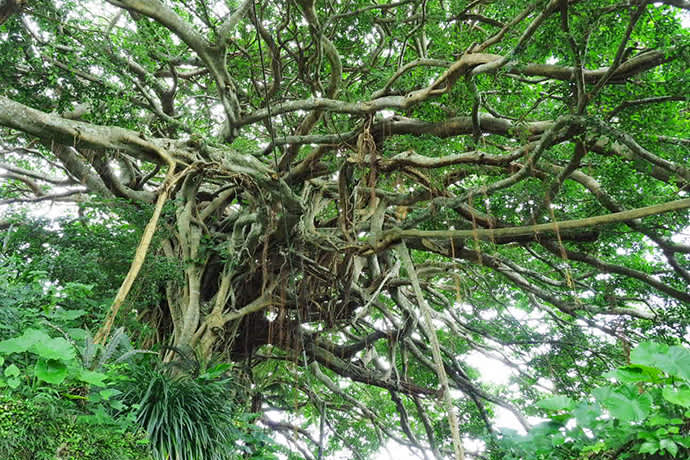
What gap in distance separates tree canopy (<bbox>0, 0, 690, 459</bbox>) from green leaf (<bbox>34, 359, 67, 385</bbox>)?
0.50 metres

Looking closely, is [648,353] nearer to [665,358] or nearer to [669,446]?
[665,358]

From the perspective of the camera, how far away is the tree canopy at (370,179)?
116 inches

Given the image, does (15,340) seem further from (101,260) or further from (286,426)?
(286,426)

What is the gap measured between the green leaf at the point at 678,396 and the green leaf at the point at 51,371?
2.06 metres

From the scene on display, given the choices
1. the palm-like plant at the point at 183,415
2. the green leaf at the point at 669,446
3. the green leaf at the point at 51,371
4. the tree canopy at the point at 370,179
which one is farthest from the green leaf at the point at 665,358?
the palm-like plant at the point at 183,415

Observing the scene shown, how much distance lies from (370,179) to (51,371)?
2.35m

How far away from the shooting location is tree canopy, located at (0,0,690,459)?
2.95 meters

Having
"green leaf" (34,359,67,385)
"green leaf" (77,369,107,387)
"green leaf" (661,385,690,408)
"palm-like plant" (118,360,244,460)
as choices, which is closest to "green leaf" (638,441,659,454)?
"green leaf" (661,385,690,408)

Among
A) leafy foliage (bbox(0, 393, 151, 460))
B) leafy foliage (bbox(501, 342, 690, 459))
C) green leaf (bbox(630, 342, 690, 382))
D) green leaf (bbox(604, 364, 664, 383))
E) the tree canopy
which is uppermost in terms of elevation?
the tree canopy

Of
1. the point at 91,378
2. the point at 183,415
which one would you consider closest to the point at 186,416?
the point at 183,415

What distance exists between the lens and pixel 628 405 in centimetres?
135

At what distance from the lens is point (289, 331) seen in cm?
477

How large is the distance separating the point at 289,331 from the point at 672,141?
358 centimetres

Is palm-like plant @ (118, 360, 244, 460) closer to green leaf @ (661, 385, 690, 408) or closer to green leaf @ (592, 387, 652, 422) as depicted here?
green leaf @ (592, 387, 652, 422)
